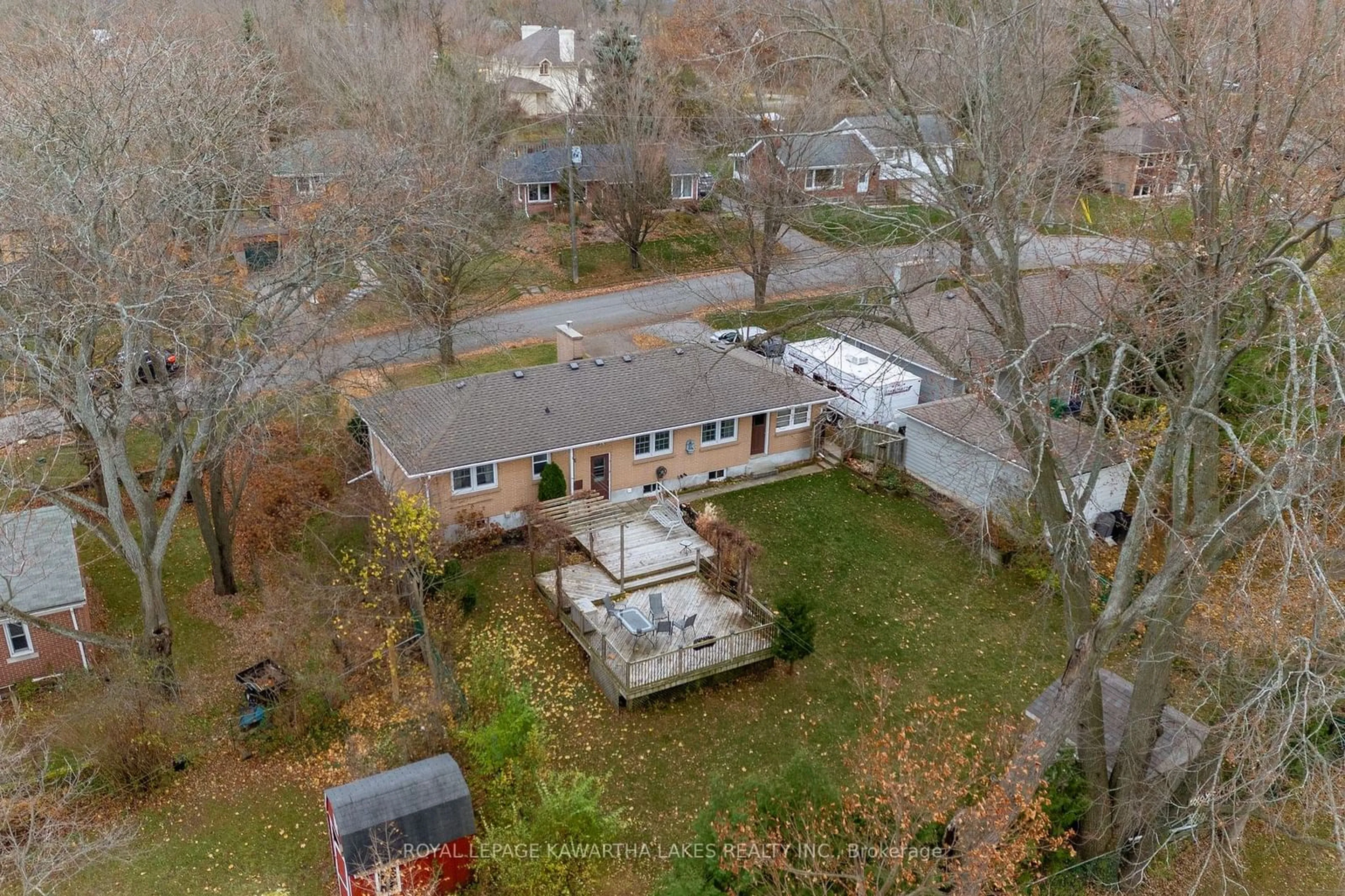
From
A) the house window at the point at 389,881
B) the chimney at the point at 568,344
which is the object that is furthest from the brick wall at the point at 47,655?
the chimney at the point at 568,344

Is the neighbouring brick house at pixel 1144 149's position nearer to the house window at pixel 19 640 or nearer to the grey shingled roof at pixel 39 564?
the grey shingled roof at pixel 39 564

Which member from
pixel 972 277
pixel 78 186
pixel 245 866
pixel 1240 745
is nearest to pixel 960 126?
pixel 972 277

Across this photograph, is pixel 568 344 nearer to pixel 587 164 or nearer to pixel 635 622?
pixel 635 622

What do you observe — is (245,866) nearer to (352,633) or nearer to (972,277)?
(352,633)

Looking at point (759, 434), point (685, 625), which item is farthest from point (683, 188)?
point (685, 625)

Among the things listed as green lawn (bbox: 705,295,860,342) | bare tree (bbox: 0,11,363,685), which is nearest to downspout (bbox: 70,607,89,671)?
bare tree (bbox: 0,11,363,685)

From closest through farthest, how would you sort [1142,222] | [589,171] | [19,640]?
[1142,222] < [19,640] < [589,171]
